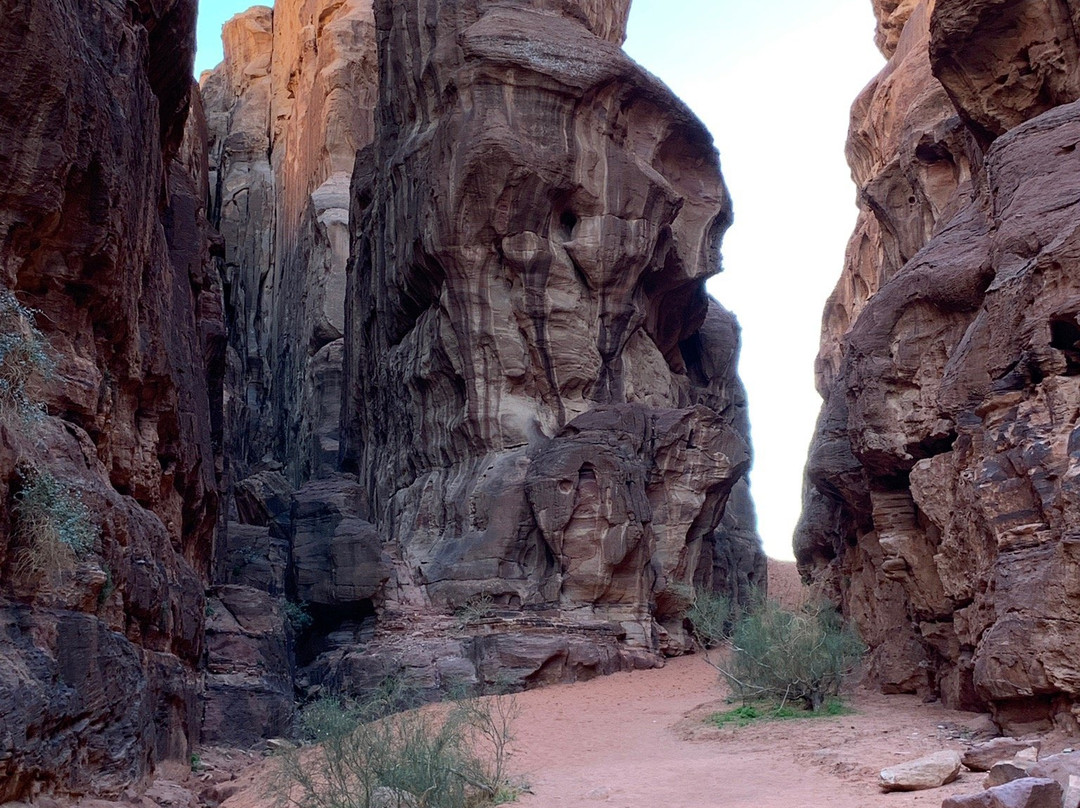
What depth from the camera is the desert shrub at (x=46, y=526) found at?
9.09 meters

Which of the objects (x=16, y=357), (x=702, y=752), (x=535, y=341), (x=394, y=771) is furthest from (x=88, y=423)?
(x=535, y=341)

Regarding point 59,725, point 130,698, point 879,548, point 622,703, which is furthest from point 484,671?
point 59,725

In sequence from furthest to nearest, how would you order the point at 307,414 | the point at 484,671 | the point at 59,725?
the point at 307,414 < the point at 484,671 < the point at 59,725

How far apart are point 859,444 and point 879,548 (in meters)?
2.72

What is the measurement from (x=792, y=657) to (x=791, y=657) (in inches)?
0.8

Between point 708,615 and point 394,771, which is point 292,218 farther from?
point 394,771

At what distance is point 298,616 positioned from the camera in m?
24.0

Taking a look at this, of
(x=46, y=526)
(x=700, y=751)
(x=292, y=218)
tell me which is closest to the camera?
(x=46, y=526)

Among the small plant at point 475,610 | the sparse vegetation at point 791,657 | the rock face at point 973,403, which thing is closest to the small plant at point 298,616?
the small plant at point 475,610

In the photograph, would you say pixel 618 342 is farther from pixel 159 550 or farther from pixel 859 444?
pixel 159 550

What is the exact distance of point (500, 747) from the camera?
12.0m

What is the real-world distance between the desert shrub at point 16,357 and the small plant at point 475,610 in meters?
14.0

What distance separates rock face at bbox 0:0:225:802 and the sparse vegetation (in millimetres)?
8700

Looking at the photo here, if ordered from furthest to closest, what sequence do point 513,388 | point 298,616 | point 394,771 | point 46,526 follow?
point 513,388
point 298,616
point 394,771
point 46,526
